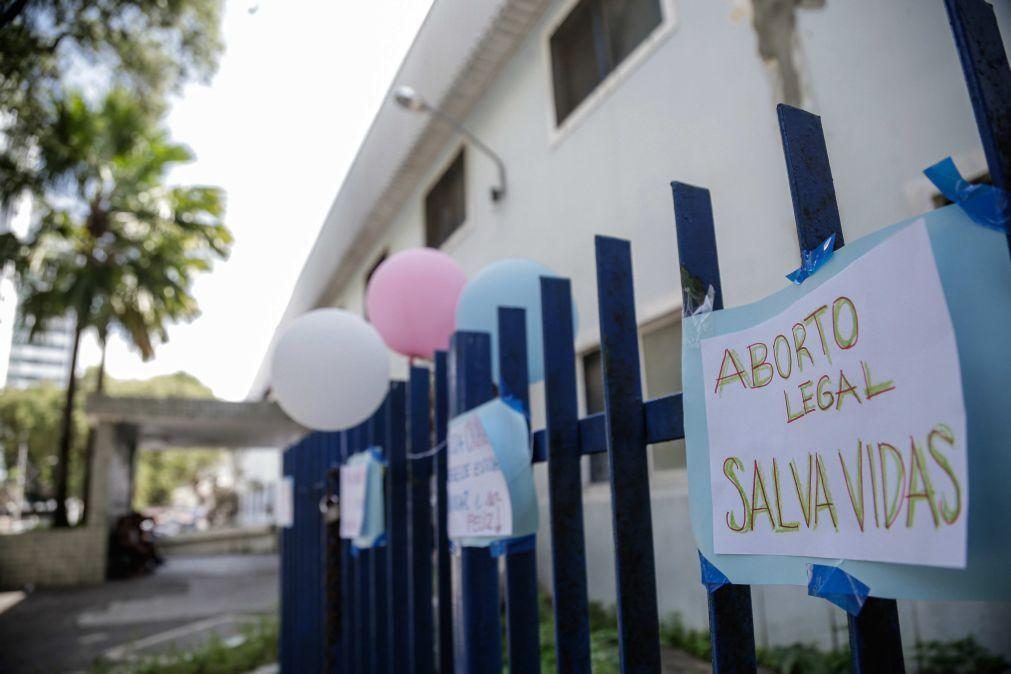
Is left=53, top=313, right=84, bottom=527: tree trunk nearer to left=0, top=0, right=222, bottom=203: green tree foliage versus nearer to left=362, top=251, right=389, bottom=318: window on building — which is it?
left=362, top=251, right=389, bottom=318: window on building

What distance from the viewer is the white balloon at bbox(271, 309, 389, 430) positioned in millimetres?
2943

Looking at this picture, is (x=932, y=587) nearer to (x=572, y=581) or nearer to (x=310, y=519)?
(x=572, y=581)

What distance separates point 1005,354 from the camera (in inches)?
30.6

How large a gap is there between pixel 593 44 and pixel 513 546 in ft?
18.5

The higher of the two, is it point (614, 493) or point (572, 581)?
point (614, 493)

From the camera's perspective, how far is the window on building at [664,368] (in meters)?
4.82

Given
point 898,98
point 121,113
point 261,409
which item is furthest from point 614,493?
point 121,113

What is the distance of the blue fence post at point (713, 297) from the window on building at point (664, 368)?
3.60 meters

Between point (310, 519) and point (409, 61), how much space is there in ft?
18.1

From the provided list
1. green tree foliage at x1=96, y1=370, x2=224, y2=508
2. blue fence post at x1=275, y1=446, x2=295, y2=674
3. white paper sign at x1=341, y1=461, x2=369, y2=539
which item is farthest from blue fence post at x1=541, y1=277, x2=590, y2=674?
green tree foliage at x1=96, y1=370, x2=224, y2=508

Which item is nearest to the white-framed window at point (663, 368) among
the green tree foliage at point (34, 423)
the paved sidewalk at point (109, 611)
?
the paved sidewalk at point (109, 611)

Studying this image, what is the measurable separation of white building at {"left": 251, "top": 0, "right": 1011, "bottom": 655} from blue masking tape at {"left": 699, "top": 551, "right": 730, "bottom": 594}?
272 centimetres

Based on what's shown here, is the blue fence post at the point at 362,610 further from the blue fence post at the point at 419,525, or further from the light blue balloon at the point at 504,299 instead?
the light blue balloon at the point at 504,299

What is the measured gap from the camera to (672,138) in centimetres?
498
